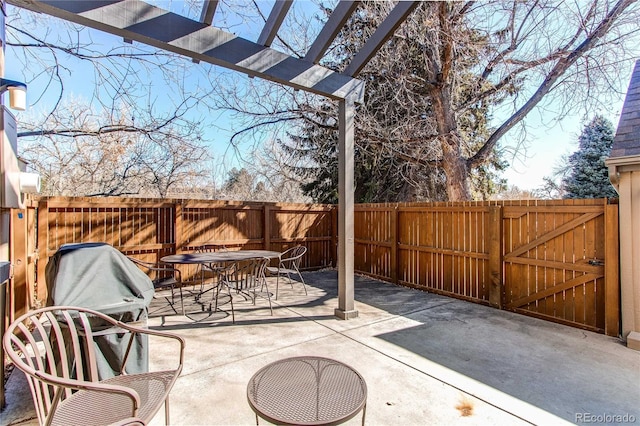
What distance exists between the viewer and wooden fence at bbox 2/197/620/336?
358 cm

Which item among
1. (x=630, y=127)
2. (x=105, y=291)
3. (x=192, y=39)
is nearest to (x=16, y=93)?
(x=192, y=39)

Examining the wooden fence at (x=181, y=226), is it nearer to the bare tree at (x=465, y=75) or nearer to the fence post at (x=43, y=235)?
the fence post at (x=43, y=235)

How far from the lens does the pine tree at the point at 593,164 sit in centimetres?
1142

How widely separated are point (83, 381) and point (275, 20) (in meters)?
3.07

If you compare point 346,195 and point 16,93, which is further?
point 346,195

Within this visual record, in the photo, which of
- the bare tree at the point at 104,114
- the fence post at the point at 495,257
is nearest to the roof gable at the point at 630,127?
the fence post at the point at 495,257

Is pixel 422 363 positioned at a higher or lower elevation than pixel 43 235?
lower

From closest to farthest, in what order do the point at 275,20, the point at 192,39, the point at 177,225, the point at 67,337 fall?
the point at 67,337, the point at 192,39, the point at 275,20, the point at 177,225

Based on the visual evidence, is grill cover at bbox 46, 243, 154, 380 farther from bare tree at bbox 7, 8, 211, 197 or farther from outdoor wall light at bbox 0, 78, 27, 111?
bare tree at bbox 7, 8, 211, 197

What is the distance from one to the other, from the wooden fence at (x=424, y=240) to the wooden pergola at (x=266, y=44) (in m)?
1.96

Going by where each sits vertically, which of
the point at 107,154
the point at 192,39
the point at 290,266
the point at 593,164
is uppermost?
the point at 593,164

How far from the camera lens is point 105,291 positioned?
2.14 m

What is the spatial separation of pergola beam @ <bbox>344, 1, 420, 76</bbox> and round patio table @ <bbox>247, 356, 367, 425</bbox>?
3019 mm

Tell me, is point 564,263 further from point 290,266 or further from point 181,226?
point 181,226
